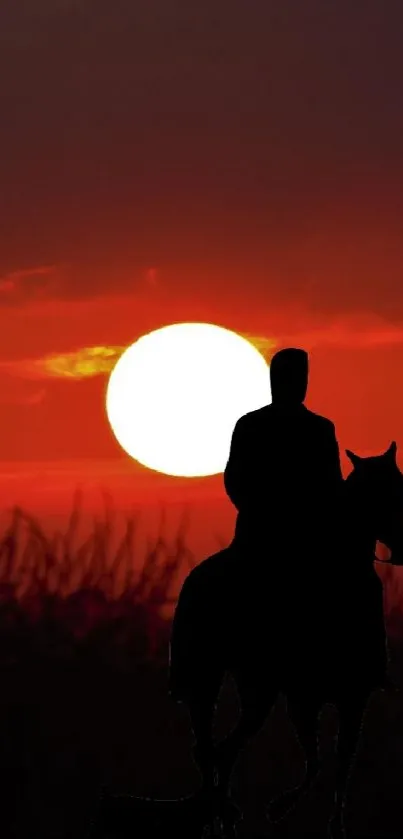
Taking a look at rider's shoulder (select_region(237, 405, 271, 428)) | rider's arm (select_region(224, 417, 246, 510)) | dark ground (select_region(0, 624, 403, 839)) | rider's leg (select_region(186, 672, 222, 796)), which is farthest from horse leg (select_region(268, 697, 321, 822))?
rider's shoulder (select_region(237, 405, 271, 428))

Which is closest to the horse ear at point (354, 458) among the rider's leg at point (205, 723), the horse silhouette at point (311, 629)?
the horse silhouette at point (311, 629)

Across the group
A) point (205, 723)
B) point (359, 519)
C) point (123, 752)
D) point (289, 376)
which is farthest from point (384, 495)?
point (123, 752)

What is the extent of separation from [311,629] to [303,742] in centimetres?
65

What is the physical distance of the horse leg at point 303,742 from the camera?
8031mm

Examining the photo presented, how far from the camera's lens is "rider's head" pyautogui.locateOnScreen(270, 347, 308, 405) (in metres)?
7.88

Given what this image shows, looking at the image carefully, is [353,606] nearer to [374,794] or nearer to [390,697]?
[374,794]

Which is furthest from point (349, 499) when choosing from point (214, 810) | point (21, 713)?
point (21, 713)

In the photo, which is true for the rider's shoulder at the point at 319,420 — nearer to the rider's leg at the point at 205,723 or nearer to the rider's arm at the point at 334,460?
the rider's arm at the point at 334,460

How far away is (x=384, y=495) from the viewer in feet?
25.6

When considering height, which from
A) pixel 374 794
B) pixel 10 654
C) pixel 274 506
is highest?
pixel 274 506

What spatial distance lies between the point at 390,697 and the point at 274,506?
11.8 feet

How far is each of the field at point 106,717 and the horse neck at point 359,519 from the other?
2.18 meters

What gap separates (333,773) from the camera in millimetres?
10039

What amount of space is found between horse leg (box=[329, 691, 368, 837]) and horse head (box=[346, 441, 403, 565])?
0.78 metres
